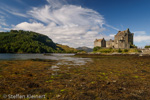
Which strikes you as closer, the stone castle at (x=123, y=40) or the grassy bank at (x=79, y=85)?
the grassy bank at (x=79, y=85)

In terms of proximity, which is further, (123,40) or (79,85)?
(123,40)

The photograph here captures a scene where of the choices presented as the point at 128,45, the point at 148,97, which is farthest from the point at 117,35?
the point at 148,97

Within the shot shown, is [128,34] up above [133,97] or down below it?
above

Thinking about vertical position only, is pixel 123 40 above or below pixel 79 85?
above

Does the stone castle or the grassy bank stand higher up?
the stone castle

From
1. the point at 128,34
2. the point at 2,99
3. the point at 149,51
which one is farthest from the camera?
the point at 128,34

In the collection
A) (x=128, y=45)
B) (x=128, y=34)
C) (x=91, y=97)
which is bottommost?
(x=91, y=97)

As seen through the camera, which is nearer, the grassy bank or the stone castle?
the grassy bank

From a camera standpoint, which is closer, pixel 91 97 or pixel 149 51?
pixel 91 97

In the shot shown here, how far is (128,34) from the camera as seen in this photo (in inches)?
4803

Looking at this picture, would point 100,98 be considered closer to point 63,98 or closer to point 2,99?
point 63,98

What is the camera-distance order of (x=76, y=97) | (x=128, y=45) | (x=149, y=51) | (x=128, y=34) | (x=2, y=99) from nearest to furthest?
(x=2, y=99) → (x=76, y=97) → (x=149, y=51) → (x=128, y=45) → (x=128, y=34)

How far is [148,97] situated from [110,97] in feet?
8.40

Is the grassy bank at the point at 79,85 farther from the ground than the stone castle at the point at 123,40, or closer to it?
closer to it
